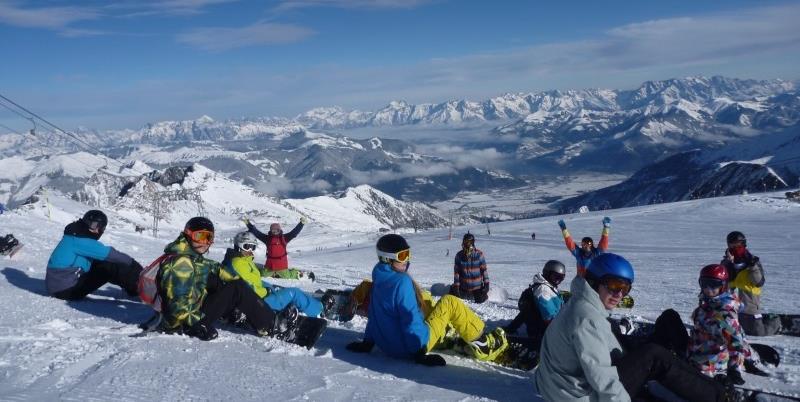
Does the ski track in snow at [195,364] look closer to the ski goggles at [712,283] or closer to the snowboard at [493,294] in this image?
the snowboard at [493,294]

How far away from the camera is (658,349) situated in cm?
497

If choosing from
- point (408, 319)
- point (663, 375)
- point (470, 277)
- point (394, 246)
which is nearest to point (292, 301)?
point (408, 319)

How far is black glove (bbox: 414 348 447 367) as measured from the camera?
6.58m

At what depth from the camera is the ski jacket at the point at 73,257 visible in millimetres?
8836

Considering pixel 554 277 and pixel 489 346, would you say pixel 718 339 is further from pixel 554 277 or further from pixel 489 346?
pixel 554 277

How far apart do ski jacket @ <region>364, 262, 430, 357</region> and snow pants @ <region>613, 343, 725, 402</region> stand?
7.88ft

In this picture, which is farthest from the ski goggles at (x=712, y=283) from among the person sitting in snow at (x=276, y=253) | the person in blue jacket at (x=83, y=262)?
the person sitting in snow at (x=276, y=253)

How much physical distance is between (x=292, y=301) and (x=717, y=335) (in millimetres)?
5318

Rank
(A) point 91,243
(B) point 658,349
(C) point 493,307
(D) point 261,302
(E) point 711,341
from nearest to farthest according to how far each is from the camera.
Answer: (B) point 658,349 < (E) point 711,341 < (D) point 261,302 < (A) point 91,243 < (C) point 493,307

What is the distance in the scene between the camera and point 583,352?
175 inches

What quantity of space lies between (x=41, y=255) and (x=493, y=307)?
39.3 ft

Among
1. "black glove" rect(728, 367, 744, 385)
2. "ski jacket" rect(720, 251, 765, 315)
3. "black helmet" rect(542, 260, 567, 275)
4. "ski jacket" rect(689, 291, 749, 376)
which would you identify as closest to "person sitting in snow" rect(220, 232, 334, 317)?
"black helmet" rect(542, 260, 567, 275)

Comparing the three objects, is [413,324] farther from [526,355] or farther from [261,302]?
[261,302]

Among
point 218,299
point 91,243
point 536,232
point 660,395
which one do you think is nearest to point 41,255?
point 91,243
